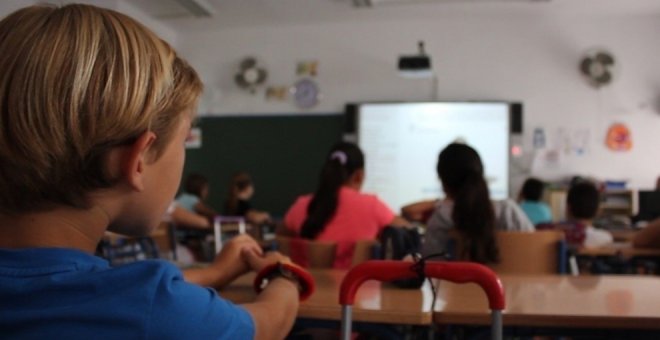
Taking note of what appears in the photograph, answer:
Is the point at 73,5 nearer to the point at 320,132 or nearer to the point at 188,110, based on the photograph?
the point at 188,110

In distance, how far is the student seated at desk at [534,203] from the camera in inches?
198

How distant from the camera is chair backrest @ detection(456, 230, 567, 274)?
2.36 metres

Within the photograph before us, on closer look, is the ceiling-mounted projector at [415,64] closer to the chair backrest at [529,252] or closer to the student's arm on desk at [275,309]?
the chair backrest at [529,252]

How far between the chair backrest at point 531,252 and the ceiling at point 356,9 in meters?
4.40

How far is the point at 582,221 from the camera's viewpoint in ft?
13.6

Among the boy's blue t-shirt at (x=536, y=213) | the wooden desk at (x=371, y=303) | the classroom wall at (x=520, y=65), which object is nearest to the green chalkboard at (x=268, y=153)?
the classroom wall at (x=520, y=65)

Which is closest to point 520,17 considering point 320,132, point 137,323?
point 320,132

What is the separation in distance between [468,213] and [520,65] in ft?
15.5

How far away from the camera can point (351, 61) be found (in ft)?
23.4

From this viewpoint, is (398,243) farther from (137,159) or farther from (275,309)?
(137,159)

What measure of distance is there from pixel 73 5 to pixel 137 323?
0.34m

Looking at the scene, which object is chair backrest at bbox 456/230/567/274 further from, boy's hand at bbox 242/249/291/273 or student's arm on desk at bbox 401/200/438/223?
boy's hand at bbox 242/249/291/273

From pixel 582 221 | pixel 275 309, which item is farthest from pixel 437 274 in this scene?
pixel 582 221

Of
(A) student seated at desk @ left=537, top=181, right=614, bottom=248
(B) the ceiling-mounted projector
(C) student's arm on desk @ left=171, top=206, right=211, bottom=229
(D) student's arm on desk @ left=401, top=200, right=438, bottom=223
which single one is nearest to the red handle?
(D) student's arm on desk @ left=401, top=200, right=438, bottom=223
